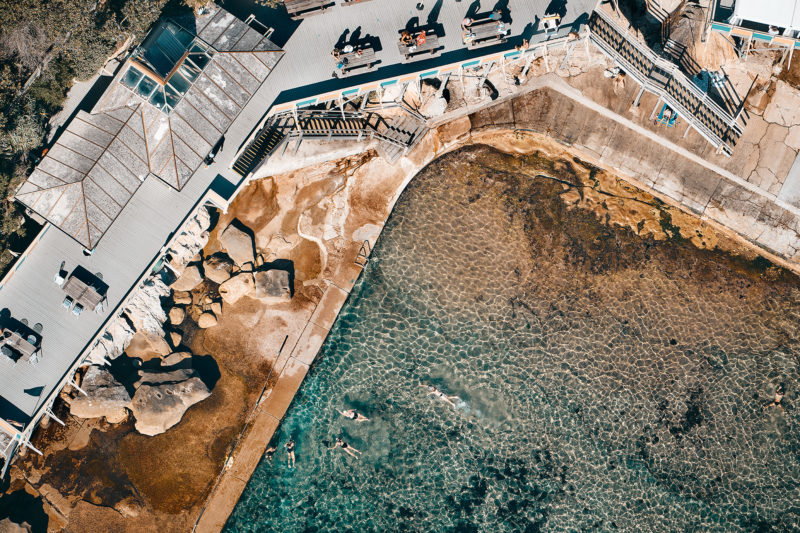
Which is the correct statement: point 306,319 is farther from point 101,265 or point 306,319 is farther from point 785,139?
point 785,139

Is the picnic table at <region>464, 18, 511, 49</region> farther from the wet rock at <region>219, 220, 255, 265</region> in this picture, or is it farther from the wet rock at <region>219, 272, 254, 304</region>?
the wet rock at <region>219, 272, 254, 304</region>

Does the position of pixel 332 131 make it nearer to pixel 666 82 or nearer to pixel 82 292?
pixel 82 292

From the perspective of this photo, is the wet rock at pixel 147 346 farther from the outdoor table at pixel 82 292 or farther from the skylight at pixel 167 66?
the skylight at pixel 167 66

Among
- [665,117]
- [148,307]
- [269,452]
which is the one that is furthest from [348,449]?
[665,117]

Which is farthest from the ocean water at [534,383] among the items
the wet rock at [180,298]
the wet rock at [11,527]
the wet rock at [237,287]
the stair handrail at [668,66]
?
the wet rock at [11,527]

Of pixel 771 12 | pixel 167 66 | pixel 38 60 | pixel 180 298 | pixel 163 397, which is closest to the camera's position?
pixel 167 66

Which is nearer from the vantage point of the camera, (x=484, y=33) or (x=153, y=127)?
(x=153, y=127)
